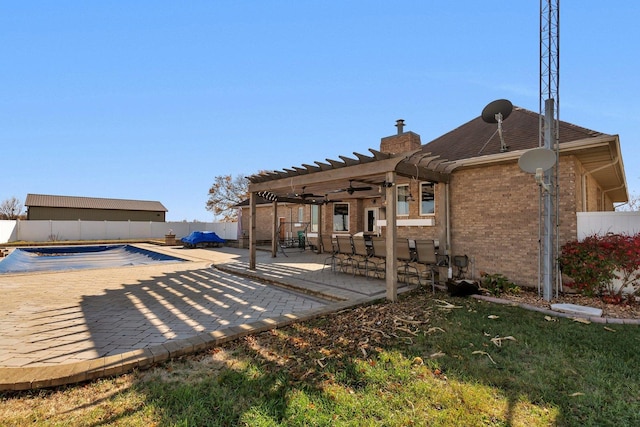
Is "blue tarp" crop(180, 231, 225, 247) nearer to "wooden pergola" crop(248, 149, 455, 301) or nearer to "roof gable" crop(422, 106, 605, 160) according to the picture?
"wooden pergola" crop(248, 149, 455, 301)

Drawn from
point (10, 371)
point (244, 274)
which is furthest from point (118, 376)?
point (244, 274)

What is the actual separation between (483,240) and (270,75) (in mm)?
10419

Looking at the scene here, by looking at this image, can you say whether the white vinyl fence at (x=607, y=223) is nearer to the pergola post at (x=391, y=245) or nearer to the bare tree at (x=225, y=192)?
→ the pergola post at (x=391, y=245)

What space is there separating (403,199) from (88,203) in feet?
135

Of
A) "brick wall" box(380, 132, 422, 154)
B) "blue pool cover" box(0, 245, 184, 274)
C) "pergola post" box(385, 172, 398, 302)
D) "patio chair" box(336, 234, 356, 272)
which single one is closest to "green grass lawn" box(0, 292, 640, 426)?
"pergola post" box(385, 172, 398, 302)

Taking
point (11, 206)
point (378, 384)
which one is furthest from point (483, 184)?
point (11, 206)

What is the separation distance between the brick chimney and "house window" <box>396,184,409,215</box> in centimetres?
143

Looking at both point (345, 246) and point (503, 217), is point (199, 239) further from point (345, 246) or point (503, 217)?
point (503, 217)

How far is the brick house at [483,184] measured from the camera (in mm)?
6449

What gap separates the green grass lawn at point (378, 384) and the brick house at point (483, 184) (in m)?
2.50

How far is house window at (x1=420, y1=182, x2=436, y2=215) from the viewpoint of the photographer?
29.4 feet

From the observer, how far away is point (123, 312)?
523cm

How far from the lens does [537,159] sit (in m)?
5.85

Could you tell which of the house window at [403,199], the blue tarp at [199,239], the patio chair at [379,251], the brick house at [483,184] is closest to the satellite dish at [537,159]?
the brick house at [483,184]
